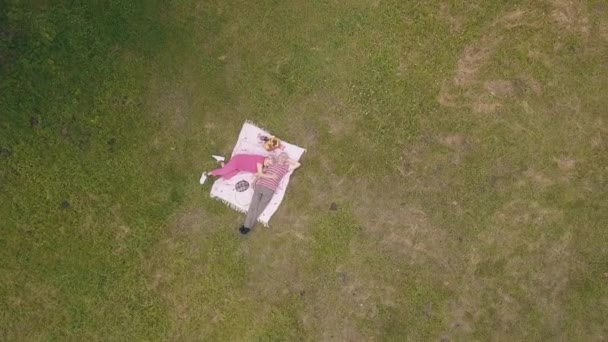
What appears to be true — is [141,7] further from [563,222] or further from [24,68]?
[563,222]

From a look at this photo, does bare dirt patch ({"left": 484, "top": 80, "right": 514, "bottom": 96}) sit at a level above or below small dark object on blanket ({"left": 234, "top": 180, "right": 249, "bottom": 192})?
above

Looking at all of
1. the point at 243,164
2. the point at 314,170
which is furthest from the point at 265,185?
the point at 314,170

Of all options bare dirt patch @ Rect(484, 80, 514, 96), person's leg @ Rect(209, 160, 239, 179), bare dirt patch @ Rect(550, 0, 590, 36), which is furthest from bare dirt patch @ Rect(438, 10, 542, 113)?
person's leg @ Rect(209, 160, 239, 179)

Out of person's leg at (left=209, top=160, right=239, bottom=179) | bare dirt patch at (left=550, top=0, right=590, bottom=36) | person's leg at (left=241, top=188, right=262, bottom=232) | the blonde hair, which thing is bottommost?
person's leg at (left=241, top=188, right=262, bottom=232)

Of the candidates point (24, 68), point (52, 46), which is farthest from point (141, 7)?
point (24, 68)

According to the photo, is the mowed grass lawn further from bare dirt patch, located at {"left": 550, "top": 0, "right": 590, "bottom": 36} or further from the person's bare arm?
the person's bare arm

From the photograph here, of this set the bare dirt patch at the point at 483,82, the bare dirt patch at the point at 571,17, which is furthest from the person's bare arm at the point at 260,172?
the bare dirt patch at the point at 571,17

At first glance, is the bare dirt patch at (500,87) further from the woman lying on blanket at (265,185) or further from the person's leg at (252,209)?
the person's leg at (252,209)
